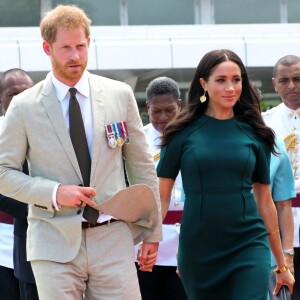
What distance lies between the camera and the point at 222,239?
5312 millimetres

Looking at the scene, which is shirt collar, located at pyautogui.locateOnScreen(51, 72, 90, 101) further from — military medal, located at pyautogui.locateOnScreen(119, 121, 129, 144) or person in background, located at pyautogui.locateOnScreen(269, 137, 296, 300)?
person in background, located at pyautogui.locateOnScreen(269, 137, 296, 300)

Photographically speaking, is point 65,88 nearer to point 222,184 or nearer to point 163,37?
point 222,184

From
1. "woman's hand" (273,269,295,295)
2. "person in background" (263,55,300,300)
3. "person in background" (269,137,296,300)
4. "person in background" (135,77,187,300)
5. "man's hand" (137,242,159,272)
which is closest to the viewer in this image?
"man's hand" (137,242,159,272)

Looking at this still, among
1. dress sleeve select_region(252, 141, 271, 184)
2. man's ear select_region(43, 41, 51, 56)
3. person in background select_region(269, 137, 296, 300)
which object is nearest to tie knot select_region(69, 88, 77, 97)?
man's ear select_region(43, 41, 51, 56)

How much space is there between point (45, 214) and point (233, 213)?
1.07 m

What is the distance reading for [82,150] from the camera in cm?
498

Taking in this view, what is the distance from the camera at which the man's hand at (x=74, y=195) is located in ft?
15.8

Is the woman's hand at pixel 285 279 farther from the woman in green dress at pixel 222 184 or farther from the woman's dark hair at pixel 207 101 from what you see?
the woman's dark hair at pixel 207 101

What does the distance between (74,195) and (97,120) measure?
0.46m

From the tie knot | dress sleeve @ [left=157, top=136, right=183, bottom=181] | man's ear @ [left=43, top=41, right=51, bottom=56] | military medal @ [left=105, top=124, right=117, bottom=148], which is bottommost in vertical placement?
dress sleeve @ [left=157, top=136, right=183, bottom=181]

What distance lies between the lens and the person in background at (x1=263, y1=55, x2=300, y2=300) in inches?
279

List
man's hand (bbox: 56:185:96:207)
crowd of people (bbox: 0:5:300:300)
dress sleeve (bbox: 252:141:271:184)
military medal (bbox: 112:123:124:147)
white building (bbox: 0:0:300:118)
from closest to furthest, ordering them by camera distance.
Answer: man's hand (bbox: 56:185:96:207)
crowd of people (bbox: 0:5:300:300)
military medal (bbox: 112:123:124:147)
dress sleeve (bbox: 252:141:271:184)
white building (bbox: 0:0:300:118)

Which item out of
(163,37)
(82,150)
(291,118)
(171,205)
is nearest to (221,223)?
(82,150)

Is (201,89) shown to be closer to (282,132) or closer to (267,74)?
(282,132)
